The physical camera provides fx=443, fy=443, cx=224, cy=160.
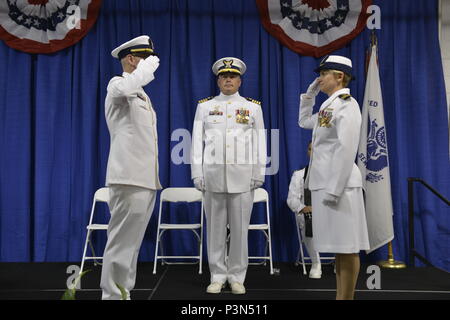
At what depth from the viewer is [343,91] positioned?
9.00ft

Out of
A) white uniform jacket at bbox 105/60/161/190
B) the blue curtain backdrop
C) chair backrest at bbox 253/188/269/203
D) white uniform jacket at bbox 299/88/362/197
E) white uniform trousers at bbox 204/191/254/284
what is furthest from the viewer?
the blue curtain backdrop

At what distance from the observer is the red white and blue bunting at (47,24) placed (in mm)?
5238

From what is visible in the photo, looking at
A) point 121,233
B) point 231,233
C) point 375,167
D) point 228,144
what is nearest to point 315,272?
point 231,233

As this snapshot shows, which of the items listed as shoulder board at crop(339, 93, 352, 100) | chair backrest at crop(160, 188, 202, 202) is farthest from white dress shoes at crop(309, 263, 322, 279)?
shoulder board at crop(339, 93, 352, 100)

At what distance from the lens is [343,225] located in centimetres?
261

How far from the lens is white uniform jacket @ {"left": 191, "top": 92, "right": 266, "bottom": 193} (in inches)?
145

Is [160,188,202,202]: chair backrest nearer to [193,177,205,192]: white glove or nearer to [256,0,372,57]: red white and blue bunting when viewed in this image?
[193,177,205,192]: white glove

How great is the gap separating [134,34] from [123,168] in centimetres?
305

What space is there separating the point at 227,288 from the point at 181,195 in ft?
5.00

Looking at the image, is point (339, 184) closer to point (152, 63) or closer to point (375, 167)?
point (152, 63)

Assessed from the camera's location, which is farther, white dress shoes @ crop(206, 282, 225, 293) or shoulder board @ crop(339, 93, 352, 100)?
white dress shoes @ crop(206, 282, 225, 293)

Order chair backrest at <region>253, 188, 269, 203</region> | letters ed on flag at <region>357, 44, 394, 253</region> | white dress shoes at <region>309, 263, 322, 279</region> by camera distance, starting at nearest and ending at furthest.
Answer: white dress shoes at <region>309, 263, 322, 279</region>, letters ed on flag at <region>357, 44, 394, 253</region>, chair backrest at <region>253, 188, 269, 203</region>

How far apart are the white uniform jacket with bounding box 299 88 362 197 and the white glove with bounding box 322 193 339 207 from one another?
0.02m
